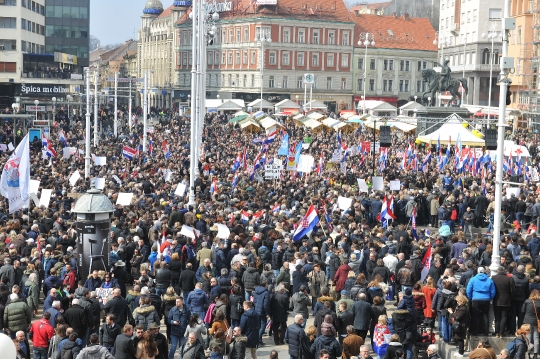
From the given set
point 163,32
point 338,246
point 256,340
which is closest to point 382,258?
point 338,246

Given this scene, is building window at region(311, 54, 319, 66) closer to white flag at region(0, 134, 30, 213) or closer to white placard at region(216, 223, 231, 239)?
white flag at region(0, 134, 30, 213)

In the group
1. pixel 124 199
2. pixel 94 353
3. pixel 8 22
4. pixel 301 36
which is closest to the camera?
pixel 94 353

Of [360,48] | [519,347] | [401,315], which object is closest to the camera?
[519,347]

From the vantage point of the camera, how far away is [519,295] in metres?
15.2

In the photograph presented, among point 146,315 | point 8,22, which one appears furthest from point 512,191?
point 8,22

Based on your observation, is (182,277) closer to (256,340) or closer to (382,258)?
(256,340)

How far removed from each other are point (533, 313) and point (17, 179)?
12124 millimetres

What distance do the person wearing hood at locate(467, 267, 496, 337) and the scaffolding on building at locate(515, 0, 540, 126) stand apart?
39.0 metres

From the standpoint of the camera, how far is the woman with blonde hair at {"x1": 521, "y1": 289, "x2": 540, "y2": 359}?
1459cm

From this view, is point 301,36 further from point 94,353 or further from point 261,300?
point 94,353

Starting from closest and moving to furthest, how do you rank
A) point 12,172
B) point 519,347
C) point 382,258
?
point 519,347
point 382,258
point 12,172

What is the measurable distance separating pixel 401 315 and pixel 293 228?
808 cm

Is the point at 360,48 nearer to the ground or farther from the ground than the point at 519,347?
farther from the ground

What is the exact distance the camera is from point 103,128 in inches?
2692
